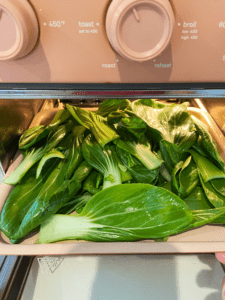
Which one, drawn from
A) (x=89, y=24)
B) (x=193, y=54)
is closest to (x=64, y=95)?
(x=89, y=24)

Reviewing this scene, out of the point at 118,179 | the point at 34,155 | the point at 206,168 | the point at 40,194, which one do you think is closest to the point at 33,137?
the point at 34,155

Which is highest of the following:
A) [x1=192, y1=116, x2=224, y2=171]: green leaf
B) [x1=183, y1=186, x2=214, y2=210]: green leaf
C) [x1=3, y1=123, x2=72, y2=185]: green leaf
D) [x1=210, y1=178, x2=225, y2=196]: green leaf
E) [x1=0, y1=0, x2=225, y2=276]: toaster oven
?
[x1=0, y1=0, x2=225, y2=276]: toaster oven

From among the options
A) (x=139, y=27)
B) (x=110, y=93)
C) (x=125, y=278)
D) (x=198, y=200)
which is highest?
(x=139, y=27)

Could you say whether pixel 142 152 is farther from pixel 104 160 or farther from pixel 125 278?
pixel 125 278

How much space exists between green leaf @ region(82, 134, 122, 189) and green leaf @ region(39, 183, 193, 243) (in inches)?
2.6

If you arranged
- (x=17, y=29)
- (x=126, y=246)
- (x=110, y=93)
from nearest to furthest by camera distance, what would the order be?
(x=17, y=29) < (x=110, y=93) < (x=126, y=246)

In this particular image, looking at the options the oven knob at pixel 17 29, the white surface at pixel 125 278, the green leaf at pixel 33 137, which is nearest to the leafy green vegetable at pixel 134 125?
the green leaf at pixel 33 137

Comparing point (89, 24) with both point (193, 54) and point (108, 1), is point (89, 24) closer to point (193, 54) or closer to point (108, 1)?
point (108, 1)

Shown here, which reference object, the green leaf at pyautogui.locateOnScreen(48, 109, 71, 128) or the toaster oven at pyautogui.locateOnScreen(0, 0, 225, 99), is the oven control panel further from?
the green leaf at pyautogui.locateOnScreen(48, 109, 71, 128)

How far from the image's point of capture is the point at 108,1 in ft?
1.12

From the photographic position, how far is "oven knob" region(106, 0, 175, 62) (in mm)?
324

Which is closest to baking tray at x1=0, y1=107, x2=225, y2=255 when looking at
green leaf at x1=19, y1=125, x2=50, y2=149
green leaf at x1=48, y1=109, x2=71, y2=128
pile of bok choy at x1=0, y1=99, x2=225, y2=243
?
pile of bok choy at x1=0, y1=99, x2=225, y2=243

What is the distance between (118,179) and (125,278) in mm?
400

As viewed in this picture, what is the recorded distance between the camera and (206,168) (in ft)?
2.17
